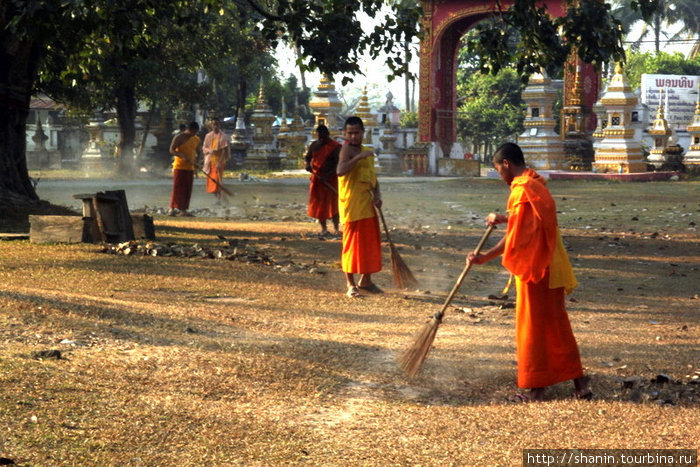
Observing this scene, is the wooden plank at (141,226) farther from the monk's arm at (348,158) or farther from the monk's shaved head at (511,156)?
the monk's shaved head at (511,156)

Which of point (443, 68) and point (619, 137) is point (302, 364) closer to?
point (619, 137)

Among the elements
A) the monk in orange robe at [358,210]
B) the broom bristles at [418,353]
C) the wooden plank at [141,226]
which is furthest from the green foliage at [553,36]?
the broom bristles at [418,353]

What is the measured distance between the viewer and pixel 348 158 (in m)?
9.48

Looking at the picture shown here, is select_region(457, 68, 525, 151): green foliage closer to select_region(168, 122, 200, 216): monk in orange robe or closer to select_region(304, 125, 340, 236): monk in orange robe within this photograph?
select_region(168, 122, 200, 216): monk in orange robe

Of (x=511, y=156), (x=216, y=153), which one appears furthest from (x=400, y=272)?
(x=216, y=153)

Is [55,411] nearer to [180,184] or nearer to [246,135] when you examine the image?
[180,184]

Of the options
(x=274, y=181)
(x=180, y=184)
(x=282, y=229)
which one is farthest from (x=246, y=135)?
(x=282, y=229)

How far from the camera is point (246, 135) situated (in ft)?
141

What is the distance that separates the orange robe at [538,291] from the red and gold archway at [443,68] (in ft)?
97.4

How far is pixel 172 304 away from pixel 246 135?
115ft

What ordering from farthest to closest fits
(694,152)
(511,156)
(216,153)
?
(694,152)
(216,153)
(511,156)

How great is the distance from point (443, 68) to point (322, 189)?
78.8 ft

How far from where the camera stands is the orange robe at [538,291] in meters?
5.76

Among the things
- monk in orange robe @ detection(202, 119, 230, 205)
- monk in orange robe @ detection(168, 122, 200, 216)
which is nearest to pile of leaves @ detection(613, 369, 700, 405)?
monk in orange robe @ detection(168, 122, 200, 216)
